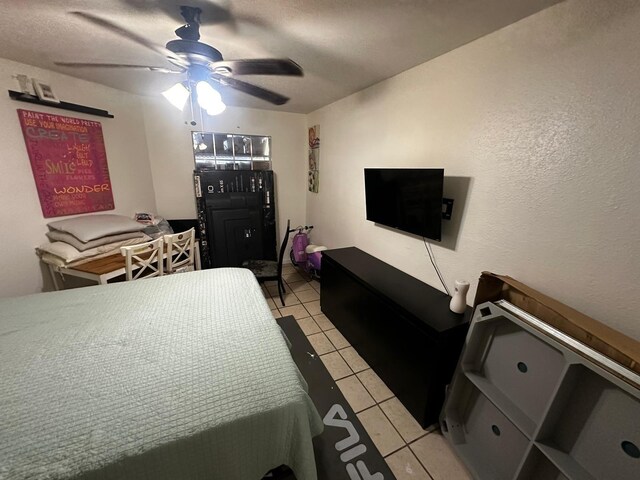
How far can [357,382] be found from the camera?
1.85 m

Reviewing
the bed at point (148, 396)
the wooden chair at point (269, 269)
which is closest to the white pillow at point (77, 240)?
the bed at point (148, 396)

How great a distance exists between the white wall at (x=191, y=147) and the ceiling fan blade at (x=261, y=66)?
5.89 ft

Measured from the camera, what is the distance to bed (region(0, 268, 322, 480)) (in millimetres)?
704

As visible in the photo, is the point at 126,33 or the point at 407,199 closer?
the point at 126,33

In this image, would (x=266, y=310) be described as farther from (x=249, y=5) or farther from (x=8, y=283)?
(x=8, y=283)

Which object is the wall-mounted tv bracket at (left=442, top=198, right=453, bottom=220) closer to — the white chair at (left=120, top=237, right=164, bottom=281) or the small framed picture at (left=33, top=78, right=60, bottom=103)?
the white chair at (left=120, top=237, right=164, bottom=281)

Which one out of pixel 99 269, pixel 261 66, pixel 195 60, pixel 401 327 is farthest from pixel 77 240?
pixel 401 327

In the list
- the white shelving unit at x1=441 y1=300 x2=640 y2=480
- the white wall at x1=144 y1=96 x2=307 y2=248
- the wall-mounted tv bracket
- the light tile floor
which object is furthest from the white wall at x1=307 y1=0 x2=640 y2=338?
the white wall at x1=144 y1=96 x2=307 y2=248

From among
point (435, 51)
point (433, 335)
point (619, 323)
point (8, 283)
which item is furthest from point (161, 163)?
point (619, 323)

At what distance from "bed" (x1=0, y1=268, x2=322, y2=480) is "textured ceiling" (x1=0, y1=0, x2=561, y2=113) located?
1498mm

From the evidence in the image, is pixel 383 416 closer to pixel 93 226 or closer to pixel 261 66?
pixel 261 66

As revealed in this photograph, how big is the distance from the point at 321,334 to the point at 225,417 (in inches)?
64.7

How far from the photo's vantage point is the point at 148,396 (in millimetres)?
844

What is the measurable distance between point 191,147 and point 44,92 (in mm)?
1308
